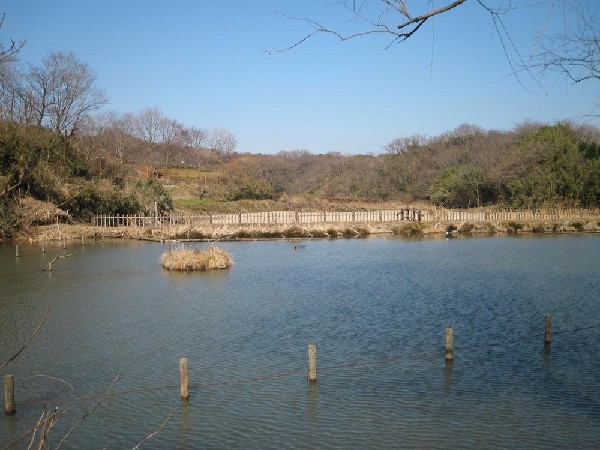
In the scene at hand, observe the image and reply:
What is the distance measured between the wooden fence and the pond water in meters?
27.0

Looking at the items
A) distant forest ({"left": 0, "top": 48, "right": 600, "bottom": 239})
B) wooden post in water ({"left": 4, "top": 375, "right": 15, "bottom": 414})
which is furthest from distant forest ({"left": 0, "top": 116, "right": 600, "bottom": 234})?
wooden post in water ({"left": 4, "top": 375, "right": 15, "bottom": 414})

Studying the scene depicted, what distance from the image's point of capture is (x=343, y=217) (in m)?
65.9

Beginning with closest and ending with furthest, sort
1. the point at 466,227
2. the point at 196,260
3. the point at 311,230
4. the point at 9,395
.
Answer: the point at 9,395 → the point at 196,260 → the point at 311,230 → the point at 466,227

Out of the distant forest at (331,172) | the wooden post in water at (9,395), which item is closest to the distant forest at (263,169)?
the distant forest at (331,172)

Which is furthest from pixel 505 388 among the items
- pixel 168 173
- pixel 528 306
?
pixel 168 173

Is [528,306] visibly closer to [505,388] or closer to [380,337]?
[380,337]

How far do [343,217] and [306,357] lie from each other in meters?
50.1

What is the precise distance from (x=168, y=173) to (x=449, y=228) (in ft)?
171

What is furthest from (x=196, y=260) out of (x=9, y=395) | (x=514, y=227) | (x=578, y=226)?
(x=578, y=226)

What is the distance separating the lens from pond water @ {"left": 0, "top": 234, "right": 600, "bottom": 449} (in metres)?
11.6

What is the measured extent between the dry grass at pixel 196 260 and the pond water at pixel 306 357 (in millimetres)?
1031

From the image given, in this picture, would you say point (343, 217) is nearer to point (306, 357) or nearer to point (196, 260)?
point (196, 260)

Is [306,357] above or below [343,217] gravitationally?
below

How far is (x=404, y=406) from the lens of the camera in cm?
1262
